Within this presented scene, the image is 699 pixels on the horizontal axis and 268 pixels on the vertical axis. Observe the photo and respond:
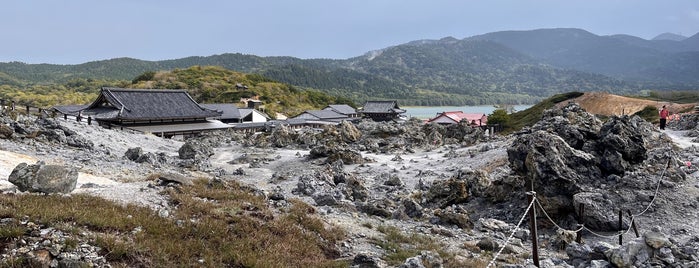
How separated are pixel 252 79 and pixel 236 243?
179459 millimetres

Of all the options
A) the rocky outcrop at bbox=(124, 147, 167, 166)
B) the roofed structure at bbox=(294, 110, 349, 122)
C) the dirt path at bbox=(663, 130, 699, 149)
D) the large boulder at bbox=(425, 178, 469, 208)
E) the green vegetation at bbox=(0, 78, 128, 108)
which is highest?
the green vegetation at bbox=(0, 78, 128, 108)

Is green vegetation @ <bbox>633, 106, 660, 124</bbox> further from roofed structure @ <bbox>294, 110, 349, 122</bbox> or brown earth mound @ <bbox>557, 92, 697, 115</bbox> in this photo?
roofed structure @ <bbox>294, 110, 349, 122</bbox>

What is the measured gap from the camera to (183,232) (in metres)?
10.3

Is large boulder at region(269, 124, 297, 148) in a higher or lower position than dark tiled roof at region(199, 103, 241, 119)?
lower

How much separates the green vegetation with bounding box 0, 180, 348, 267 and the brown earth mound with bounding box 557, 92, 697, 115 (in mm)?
78992

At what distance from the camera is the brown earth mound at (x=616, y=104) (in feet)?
249

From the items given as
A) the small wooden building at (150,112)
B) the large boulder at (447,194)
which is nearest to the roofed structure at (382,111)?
the small wooden building at (150,112)

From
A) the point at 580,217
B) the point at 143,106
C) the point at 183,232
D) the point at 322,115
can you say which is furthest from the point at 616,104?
the point at 183,232

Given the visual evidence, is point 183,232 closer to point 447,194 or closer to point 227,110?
point 447,194

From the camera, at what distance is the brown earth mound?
75787mm

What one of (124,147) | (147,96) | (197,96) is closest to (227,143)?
(147,96)

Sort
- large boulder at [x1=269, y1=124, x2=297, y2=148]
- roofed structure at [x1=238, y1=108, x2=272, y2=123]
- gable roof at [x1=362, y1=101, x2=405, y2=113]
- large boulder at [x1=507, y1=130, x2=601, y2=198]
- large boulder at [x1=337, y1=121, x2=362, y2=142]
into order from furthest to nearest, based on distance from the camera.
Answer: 1. gable roof at [x1=362, y1=101, x2=405, y2=113]
2. roofed structure at [x1=238, y1=108, x2=272, y2=123]
3. large boulder at [x1=337, y1=121, x2=362, y2=142]
4. large boulder at [x1=269, y1=124, x2=297, y2=148]
5. large boulder at [x1=507, y1=130, x2=601, y2=198]

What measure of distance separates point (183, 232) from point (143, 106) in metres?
50.2

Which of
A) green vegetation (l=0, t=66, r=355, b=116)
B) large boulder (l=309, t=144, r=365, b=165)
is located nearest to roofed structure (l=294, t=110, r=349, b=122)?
green vegetation (l=0, t=66, r=355, b=116)
